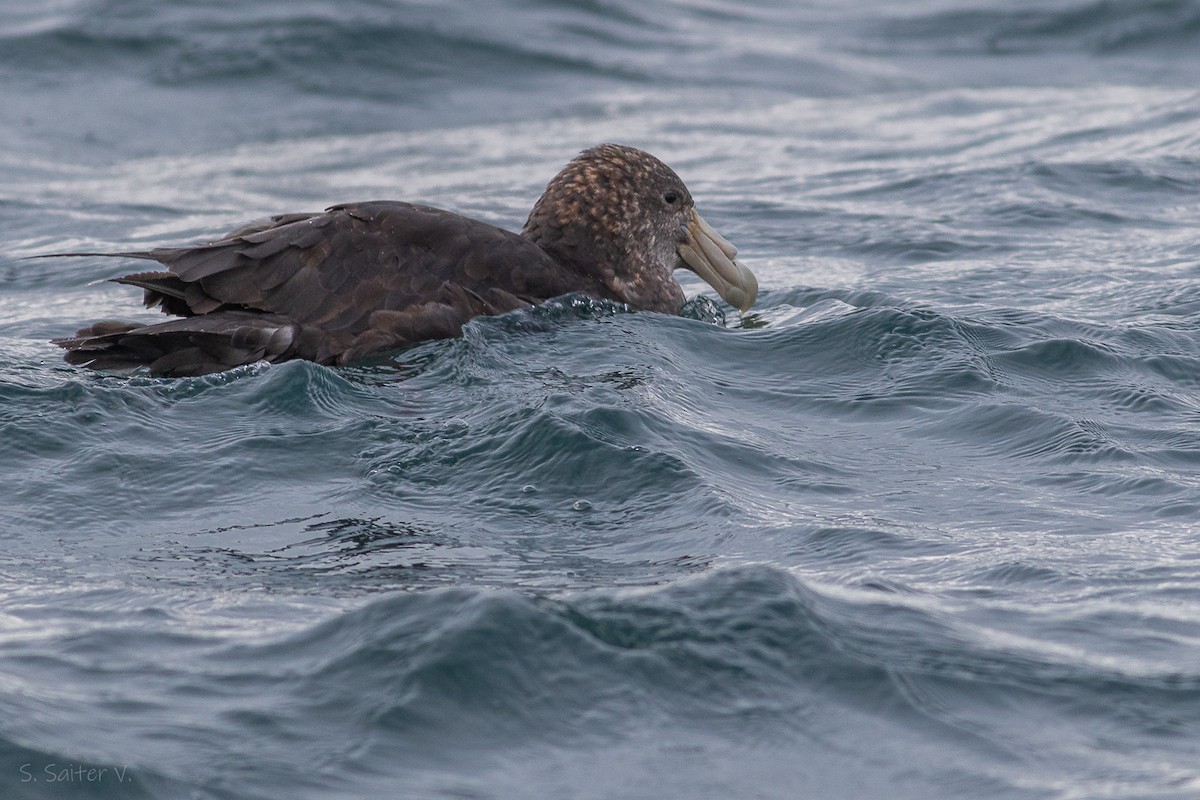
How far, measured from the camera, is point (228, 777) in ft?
14.3

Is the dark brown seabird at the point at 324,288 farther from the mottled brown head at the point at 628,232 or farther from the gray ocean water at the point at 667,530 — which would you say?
the mottled brown head at the point at 628,232

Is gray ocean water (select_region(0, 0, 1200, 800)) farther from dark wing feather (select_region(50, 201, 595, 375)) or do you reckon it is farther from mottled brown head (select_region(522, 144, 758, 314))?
mottled brown head (select_region(522, 144, 758, 314))

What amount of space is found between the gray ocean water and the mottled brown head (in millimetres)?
343

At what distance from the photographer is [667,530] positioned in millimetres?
6297

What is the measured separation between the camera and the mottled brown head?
9.54m

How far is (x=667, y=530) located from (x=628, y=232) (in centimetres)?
368

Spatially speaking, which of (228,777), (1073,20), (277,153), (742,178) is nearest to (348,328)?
(228,777)

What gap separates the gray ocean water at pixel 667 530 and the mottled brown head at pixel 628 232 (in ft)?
1.12

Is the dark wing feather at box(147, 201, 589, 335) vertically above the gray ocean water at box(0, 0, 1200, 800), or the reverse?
the dark wing feather at box(147, 201, 589, 335)

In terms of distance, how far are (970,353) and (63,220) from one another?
29.0 ft

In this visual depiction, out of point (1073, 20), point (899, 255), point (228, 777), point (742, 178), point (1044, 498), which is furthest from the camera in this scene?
point (1073, 20)

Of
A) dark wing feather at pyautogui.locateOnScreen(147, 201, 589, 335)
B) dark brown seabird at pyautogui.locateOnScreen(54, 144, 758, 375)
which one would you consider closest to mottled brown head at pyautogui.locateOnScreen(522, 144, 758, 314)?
dark brown seabird at pyautogui.locateOnScreen(54, 144, 758, 375)

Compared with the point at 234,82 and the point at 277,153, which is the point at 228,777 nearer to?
the point at 277,153

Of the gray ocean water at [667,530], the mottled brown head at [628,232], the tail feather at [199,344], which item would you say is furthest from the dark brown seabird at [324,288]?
the mottled brown head at [628,232]
